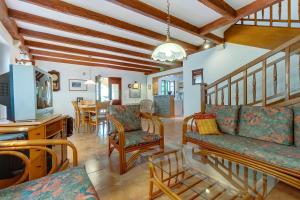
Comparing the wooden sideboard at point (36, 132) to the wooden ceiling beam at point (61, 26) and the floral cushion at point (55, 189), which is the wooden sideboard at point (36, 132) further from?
the wooden ceiling beam at point (61, 26)

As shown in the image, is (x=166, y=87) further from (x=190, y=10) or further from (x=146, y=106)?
(x=190, y=10)

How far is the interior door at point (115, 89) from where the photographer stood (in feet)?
24.2

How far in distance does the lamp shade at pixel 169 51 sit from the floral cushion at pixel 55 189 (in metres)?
1.96

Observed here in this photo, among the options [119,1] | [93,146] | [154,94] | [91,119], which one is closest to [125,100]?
[154,94]

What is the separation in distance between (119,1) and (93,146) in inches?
101

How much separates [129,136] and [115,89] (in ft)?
18.4

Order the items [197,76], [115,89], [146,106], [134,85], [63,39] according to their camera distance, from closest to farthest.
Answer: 1. [63,39]
2. [197,76]
3. [146,106]
4. [115,89]
5. [134,85]

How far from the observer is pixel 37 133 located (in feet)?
4.62

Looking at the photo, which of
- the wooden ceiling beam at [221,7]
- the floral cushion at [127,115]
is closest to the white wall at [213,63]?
the wooden ceiling beam at [221,7]

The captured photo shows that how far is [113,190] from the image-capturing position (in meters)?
1.61

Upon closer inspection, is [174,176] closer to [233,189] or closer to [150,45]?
[233,189]

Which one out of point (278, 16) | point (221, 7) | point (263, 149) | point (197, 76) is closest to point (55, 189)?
point (263, 149)

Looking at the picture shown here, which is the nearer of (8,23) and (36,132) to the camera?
(36,132)

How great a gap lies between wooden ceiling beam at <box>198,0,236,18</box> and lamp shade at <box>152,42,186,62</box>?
753 millimetres
